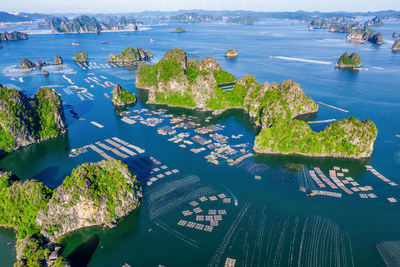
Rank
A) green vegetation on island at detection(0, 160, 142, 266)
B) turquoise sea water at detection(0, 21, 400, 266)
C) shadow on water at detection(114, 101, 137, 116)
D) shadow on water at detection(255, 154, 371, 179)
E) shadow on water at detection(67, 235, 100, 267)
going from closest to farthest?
shadow on water at detection(67, 235, 100, 267) < turquoise sea water at detection(0, 21, 400, 266) < green vegetation on island at detection(0, 160, 142, 266) < shadow on water at detection(255, 154, 371, 179) < shadow on water at detection(114, 101, 137, 116)

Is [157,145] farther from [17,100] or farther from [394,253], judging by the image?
[394,253]

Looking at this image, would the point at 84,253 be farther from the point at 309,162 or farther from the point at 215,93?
the point at 215,93

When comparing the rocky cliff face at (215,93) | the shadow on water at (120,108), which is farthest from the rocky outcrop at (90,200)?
the rocky cliff face at (215,93)

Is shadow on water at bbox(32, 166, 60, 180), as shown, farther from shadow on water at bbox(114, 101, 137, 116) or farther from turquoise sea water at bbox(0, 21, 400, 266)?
shadow on water at bbox(114, 101, 137, 116)

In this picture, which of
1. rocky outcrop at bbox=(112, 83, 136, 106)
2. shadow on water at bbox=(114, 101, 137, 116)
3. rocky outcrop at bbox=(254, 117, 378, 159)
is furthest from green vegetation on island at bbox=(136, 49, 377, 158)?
A: rocky outcrop at bbox=(112, 83, 136, 106)

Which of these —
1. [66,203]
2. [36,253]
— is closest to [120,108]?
[66,203]

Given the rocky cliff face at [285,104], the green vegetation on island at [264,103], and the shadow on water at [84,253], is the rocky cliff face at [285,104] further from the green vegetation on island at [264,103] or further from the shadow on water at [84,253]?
the shadow on water at [84,253]
